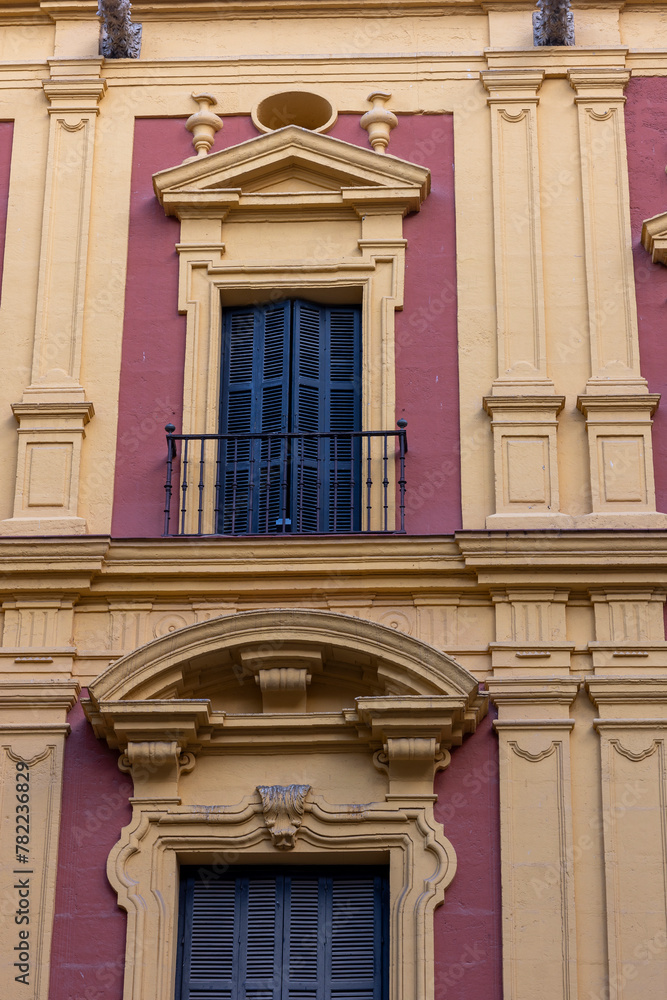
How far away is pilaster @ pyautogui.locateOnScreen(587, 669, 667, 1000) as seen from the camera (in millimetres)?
11773

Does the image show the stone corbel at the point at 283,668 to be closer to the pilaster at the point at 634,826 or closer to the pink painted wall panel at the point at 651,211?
the pilaster at the point at 634,826

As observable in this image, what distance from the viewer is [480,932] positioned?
12.0m

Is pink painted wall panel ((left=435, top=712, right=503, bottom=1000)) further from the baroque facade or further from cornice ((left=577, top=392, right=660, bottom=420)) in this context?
cornice ((left=577, top=392, right=660, bottom=420))

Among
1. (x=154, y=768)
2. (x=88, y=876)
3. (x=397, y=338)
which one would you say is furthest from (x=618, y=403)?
(x=88, y=876)

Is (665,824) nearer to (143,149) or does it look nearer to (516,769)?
(516,769)

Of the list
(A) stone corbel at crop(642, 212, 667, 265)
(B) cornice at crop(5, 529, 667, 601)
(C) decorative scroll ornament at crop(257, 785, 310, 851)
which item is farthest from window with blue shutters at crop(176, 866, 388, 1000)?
(A) stone corbel at crop(642, 212, 667, 265)

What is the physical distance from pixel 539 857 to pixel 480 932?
0.59 metres

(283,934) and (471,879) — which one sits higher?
(471,879)

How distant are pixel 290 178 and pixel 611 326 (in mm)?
2760

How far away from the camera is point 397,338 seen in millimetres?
14219

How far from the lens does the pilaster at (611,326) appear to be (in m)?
13.4

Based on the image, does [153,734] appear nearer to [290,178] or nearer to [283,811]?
[283,811]

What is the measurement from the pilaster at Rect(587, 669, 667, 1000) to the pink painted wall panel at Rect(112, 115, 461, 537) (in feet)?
5.78

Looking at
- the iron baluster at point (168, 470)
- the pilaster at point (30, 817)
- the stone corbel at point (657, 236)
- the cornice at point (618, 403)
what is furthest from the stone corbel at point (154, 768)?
the stone corbel at point (657, 236)
